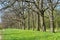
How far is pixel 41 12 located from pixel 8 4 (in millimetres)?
4948

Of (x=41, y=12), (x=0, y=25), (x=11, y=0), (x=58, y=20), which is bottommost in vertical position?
(x=0, y=25)

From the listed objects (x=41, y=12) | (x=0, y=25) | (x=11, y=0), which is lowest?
(x=0, y=25)

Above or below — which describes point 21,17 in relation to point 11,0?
below

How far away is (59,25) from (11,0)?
47.6 m

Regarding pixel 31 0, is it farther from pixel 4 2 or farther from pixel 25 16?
pixel 25 16

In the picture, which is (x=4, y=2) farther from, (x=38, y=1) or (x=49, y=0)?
(x=38, y=1)

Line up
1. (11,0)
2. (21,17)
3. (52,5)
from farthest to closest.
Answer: (21,17), (52,5), (11,0)

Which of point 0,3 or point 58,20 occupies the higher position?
point 0,3

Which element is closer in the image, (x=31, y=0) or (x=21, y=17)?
(x=31, y=0)

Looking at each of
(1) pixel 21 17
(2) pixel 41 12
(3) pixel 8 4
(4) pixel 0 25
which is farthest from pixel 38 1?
(4) pixel 0 25

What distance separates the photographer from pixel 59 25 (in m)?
67.2

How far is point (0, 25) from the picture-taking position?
344 ft

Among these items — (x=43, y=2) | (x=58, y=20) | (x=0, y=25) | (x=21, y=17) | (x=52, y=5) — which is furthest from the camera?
(x=0, y=25)

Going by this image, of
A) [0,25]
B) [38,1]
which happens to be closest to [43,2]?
[38,1]
